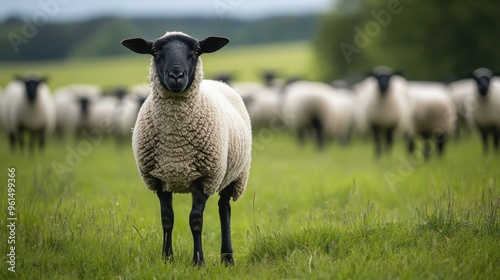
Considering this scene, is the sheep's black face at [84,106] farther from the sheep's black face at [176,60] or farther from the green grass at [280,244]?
the sheep's black face at [176,60]

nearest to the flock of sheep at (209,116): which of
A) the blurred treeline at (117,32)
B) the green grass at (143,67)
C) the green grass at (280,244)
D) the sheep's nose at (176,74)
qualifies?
the sheep's nose at (176,74)

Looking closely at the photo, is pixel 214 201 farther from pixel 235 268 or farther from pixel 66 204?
pixel 235 268

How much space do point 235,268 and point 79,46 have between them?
220ft

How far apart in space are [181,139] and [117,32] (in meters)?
54.6

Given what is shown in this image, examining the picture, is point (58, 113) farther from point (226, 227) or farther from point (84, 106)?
point (226, 227)

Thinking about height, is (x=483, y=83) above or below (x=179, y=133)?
above

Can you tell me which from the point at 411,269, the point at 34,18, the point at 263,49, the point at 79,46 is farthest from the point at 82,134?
the point at 263,49

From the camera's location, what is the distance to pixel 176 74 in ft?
14.0

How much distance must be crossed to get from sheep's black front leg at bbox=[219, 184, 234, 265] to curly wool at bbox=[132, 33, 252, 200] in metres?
0.53

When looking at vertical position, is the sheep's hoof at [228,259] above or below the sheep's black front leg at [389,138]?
below

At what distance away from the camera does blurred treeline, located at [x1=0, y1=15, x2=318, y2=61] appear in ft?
189

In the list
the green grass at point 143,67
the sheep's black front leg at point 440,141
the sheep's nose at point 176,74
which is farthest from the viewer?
the green grass at point 143,67

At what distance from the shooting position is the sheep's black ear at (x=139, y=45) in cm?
459

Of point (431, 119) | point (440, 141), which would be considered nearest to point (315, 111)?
point (431, 119)
